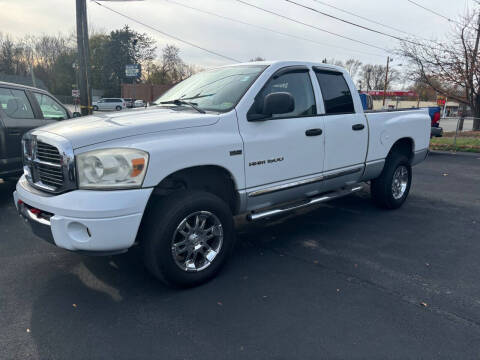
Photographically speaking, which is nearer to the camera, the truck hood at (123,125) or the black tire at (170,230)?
the truck hood at (123,125)

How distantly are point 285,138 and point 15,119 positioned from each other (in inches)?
182

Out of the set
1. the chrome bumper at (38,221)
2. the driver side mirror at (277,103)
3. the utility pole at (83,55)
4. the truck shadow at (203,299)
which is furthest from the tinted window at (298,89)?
the utility pole at (83,55)

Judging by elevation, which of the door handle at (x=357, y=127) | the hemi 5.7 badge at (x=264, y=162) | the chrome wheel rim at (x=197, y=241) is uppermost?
the door handle at (x=357, y=127)

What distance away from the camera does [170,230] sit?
298 centimetres

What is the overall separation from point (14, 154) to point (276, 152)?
4.52 metres

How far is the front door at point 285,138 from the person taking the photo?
11.7 feet

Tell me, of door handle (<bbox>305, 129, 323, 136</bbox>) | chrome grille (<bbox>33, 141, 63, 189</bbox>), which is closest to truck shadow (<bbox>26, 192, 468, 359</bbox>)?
chrome grille (<bbox>33, 141, 63, 189</bbox>)

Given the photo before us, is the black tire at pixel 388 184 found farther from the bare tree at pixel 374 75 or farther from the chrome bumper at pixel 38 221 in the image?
the bare tree at pixel 374 75

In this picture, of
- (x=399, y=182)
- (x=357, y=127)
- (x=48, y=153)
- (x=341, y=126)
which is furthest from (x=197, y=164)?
(x=399, y=182)

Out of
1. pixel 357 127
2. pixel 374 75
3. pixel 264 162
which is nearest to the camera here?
pixel 264 162

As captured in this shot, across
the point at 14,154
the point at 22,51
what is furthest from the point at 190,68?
the point at 14,154

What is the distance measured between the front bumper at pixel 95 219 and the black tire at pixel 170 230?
0.62 ft

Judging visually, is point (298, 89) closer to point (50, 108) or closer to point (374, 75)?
point (50, 108)

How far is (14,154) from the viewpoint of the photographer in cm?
588
